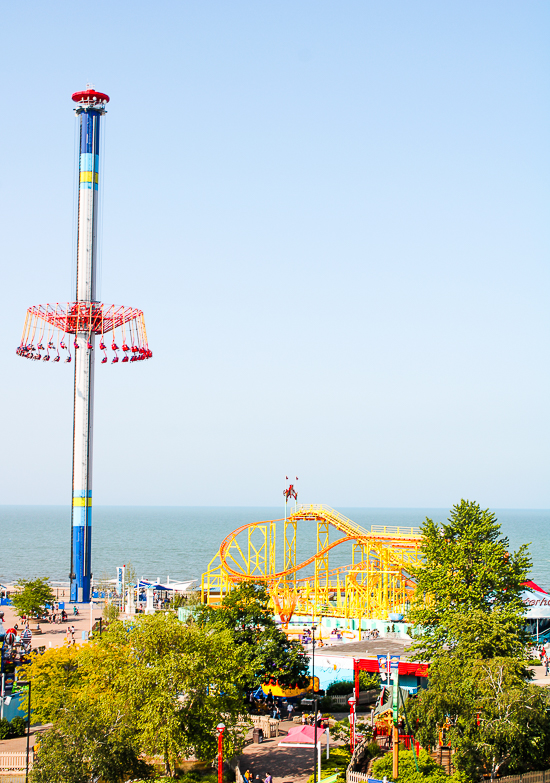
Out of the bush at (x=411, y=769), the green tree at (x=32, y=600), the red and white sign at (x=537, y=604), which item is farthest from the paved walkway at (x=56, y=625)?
the red and white sign at (x=537, y=604)

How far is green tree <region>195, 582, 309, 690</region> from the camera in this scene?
36688 millimetres

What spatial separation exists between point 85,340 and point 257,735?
40.1m

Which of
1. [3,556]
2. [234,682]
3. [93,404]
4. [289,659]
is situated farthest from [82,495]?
[3,556]

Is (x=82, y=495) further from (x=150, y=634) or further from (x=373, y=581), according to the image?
(x=150, y=634)

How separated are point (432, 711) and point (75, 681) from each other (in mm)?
13733

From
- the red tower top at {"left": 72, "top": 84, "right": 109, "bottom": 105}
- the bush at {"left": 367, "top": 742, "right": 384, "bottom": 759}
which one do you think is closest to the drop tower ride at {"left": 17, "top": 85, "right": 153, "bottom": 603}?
the red tower top at {"left": 72, "top": 84, "right": 109, "bottom": 105}

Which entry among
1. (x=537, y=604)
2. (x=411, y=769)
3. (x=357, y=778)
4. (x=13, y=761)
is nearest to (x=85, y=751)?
(x=13, y=761)

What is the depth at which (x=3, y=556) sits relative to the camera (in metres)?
140

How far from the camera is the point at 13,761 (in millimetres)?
30000

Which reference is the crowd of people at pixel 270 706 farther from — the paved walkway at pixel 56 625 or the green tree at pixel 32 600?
the green tree at pixel 32 600

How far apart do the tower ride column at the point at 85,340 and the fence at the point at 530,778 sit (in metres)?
43.4

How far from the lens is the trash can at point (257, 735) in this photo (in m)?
A: 33.8

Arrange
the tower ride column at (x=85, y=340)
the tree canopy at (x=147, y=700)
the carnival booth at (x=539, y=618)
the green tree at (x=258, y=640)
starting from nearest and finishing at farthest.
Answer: the tree canopy at (x=147, y=700) < the green tree at (x=258, y=640) < the carnival booth at (x=539, y=618) < the tower ride column at (x=85, y=340)

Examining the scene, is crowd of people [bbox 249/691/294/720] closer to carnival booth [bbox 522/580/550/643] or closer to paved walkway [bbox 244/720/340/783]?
paved walkway [bbox 244/720/340/783]
